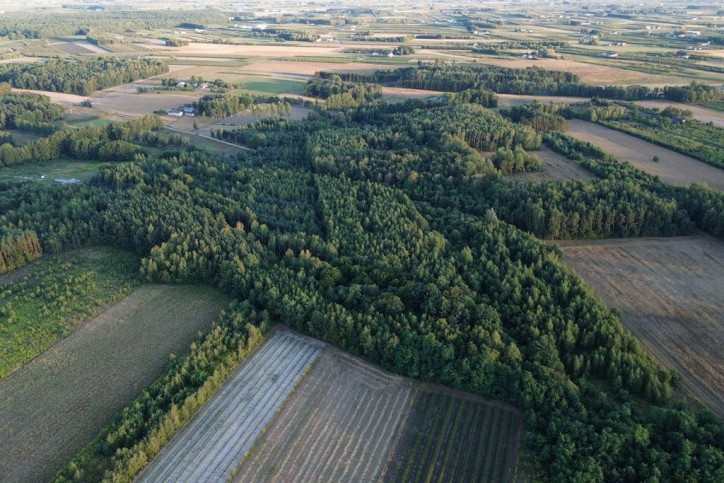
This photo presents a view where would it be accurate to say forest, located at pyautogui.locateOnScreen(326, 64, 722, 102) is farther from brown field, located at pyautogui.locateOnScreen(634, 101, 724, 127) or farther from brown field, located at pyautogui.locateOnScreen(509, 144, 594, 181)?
brown field, located at pyautogui.locateOnScreen(509, 144, 594, 181)

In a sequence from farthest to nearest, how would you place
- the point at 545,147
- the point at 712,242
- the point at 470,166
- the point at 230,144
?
the point at 230,144 < the point at 545,147 < the point at 470,166 < the point at 712,242

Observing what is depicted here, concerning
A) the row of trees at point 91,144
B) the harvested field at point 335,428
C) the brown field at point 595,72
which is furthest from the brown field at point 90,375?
the brown field at point 595,72

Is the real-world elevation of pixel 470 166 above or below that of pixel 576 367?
above

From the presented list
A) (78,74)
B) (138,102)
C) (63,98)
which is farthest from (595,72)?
(78,74)

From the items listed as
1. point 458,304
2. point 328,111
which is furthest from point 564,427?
point 328,111

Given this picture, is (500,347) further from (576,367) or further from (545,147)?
(545,147)

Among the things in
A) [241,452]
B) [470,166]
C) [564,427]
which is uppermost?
[470,166]
